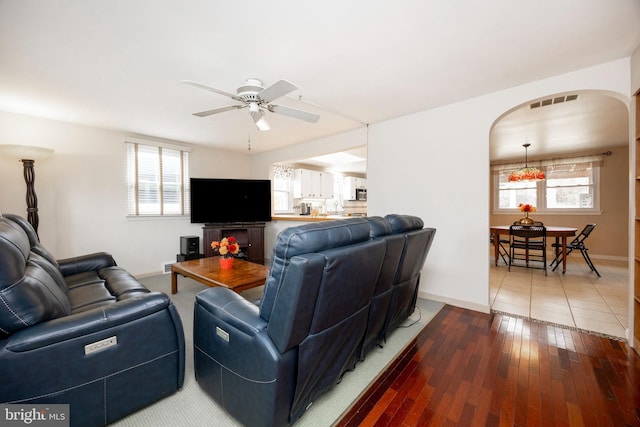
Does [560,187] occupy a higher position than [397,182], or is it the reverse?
[560,187]

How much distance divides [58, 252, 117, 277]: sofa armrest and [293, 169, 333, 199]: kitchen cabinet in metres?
4.21

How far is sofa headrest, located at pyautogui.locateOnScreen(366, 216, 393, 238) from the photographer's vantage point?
160cm

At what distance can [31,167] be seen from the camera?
3.08m

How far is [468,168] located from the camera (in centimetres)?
287

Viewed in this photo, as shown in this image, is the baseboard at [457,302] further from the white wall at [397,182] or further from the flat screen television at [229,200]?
the flat screen television at [229,200]

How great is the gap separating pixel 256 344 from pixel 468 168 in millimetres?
2833

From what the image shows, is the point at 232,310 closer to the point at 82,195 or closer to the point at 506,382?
the point at 506,382

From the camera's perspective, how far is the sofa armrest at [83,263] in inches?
100

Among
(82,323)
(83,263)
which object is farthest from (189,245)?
(82,323)

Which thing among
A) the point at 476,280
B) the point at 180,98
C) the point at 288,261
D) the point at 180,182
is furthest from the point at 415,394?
the point at 180,182

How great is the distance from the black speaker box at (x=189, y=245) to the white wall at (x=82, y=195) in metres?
0.33

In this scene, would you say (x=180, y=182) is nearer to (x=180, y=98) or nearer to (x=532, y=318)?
(x=180, y=98)

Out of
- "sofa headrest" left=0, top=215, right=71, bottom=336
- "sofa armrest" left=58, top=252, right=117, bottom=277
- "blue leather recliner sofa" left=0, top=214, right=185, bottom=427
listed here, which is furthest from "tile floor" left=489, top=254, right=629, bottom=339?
"sofa armrest" left=58, top=252, right=117, bottom=277

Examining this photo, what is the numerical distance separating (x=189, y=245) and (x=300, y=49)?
3654 millimetres
